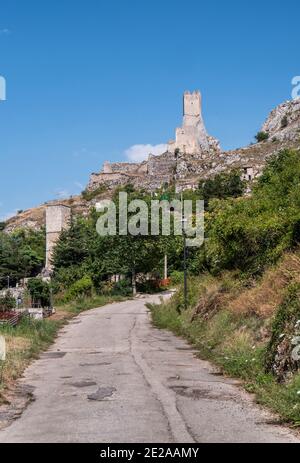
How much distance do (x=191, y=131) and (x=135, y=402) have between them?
129 m

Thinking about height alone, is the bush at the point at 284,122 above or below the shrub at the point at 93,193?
above

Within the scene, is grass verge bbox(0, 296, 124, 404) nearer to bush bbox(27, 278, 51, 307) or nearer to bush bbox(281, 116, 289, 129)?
bush bbox(27, 278, 51, 307)

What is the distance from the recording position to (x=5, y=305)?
1195 inches

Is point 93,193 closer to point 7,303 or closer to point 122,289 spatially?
point 122,289

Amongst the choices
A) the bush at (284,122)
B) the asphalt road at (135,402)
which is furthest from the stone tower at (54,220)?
the bush at (284,122)

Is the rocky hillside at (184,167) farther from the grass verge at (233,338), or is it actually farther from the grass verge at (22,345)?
the grass verge at (22,345)

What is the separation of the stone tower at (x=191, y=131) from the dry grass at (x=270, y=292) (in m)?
119

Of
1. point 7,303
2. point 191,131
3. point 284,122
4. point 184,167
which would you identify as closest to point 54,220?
point 7,303

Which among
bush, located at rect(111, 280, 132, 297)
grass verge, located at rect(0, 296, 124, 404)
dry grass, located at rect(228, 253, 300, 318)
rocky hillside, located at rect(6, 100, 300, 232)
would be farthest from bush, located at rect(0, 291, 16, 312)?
rocky hillside, located at rect(6, 100, 300, 232)

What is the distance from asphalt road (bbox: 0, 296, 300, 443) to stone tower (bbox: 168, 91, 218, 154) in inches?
4776

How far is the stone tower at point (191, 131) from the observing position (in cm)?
13475

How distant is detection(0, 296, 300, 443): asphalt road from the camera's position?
22.3ft

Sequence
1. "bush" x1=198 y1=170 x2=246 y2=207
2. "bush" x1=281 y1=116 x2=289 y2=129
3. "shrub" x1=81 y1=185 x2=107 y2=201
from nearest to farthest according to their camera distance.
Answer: "bush" x1=198 y1=170 x2=246 y2=207 → "bush" x1=281 y1=116 x2=289 y2=129 → "shrub" x1=81 y1=185 x2=107 y2=201

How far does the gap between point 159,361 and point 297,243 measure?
5926 mm
